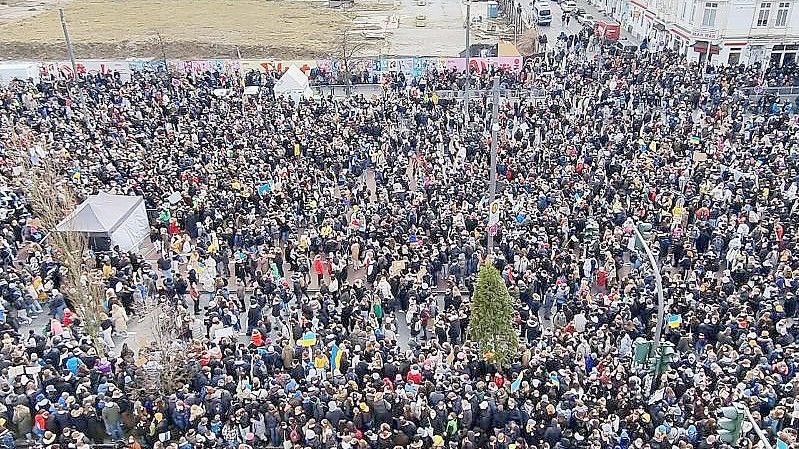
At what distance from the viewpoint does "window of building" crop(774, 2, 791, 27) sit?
106 feet

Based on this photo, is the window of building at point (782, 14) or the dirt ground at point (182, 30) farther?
the dirt ground at point (182, 30)

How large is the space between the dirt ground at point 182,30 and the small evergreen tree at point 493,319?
3109 centimetres

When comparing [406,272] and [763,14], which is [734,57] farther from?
[406,272]

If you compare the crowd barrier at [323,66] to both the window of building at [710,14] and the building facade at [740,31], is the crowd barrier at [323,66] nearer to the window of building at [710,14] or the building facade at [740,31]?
the building facade at [740,31]

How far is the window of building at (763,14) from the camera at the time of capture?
32344 mm

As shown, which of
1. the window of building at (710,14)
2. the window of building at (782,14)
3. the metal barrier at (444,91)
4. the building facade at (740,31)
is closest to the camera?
the metal barrier at (444,91)

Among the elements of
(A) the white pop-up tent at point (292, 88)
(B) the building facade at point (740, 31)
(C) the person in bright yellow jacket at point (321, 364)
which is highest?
(B) the building facade at point (740, 31)

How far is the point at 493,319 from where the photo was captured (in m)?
12.4

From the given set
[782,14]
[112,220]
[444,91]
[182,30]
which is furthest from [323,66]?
[782,14]

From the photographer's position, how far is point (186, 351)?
12758 millimetres

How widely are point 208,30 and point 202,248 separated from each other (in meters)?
35.3

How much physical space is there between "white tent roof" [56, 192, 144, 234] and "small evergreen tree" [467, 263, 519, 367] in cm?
984

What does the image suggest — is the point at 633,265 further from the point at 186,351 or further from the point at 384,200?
Answer: the point at 186,351

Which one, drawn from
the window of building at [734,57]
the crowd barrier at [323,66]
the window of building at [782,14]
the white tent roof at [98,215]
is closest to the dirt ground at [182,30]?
the crowd barrier at [323,66]
